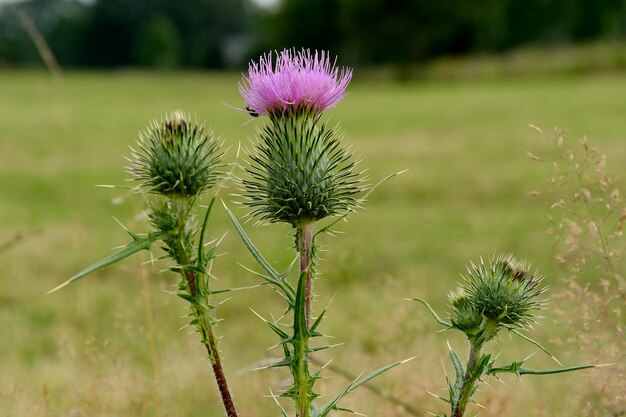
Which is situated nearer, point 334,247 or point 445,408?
point 445,408

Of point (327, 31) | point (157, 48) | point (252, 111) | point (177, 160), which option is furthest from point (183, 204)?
point (157, 48)

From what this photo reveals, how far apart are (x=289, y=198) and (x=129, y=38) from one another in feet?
343

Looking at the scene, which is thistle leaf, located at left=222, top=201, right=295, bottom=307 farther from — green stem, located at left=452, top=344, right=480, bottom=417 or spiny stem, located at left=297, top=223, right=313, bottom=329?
green stem, located at left=452, top=344, right=480, bottom=417

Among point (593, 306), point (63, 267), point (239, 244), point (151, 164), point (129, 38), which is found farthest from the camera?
point (129, 38)

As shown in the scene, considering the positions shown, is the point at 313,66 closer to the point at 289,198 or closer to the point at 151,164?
the point at 289,198

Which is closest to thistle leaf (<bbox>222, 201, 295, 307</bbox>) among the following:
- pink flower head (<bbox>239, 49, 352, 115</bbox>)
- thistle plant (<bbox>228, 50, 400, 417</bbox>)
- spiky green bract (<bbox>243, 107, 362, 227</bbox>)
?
thistle plant (<bbox>228, 50, 400, 417</bbox>)

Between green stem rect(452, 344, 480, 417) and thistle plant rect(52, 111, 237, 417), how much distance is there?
0.53 metres

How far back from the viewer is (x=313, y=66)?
182 centimetres

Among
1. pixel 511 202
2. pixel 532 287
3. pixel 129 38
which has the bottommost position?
pixel 532 287

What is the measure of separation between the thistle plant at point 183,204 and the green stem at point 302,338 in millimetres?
161

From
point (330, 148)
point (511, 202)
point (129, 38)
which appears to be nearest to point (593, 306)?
point (330, 148)

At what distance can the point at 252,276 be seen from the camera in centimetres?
713

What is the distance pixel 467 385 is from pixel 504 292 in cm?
26

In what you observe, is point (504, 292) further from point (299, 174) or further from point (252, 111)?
point (252, 111)
